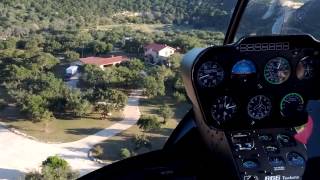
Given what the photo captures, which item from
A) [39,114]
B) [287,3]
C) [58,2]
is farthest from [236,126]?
[58,2]

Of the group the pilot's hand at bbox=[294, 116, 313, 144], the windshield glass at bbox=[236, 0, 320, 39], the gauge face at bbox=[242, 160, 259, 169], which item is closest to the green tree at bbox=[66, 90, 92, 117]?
the windshield glass at bbox=[236, 0, 320, 39]

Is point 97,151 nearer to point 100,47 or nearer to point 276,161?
point 276,161

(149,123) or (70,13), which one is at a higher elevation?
(70,13)

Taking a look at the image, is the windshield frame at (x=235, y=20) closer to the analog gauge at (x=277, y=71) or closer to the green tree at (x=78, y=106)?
the analog gauge at (x=277, y=71)

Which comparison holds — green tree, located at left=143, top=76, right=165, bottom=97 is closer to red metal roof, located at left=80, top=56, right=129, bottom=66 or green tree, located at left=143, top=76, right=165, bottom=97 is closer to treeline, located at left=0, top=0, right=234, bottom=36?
red metal roof, located at left=80, top=56, right=129, bottom=66

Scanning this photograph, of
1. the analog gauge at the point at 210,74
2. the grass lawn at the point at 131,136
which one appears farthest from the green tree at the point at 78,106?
the analog gauge at the point at 210,74

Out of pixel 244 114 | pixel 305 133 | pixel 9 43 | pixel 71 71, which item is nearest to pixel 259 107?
pixel 244 114

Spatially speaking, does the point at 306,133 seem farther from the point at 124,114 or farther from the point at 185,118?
the point at 124,114
